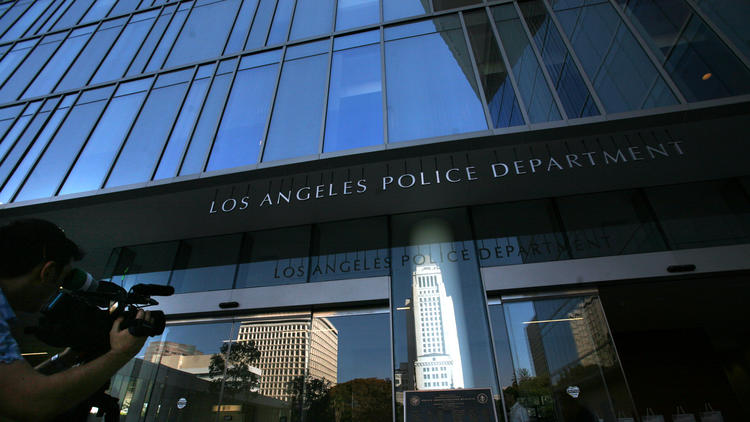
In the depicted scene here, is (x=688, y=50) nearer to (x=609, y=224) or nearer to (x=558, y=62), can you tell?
(x=558, y=62)

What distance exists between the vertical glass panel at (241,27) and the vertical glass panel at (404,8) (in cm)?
384

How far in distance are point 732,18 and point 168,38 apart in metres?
13.3

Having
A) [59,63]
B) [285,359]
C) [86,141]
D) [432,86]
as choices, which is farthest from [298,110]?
[59,63]

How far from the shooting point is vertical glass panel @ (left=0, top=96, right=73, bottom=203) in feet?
27.9

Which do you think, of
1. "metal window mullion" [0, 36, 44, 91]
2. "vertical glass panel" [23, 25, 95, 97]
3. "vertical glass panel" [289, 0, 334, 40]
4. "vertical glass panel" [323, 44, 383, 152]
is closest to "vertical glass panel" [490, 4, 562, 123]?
"vertical glass panel" [323, 44, 383, 152]

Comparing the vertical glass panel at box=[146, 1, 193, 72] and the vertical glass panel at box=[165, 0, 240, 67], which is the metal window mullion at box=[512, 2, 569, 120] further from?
the vertical glass panel at box=[146, 1, 193, 72]

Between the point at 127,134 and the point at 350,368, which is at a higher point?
the point at 127,134

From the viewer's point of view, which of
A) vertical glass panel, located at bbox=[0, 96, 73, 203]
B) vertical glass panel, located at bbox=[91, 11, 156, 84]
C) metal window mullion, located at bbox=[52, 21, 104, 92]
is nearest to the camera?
vertical glass panel, located at bbox=[0, 96, 73, 203]

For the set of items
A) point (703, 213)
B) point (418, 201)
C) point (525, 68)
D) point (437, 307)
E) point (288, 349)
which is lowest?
point (288, 349)

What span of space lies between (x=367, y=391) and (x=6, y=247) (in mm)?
6183

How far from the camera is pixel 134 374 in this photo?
7738 mm

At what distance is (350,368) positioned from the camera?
22.8 ft

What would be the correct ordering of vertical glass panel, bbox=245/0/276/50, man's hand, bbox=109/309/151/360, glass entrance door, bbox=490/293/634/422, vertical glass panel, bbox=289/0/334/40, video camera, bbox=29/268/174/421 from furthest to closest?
vertical glass panel, bbox=245/0/276/50, vertical glass panel, bbox=289/0/334/40, glass entrance door, bbox=490/293/634/422, video camera, bbox=29/268/174/421, man's hand, bbox=109/309/151/360

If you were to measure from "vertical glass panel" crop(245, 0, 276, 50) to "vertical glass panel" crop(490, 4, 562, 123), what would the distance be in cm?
597
